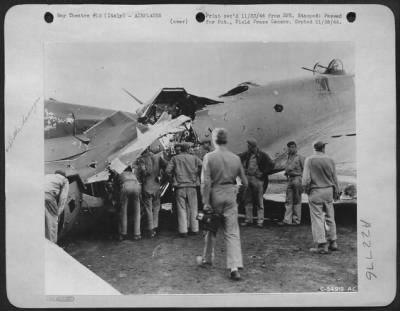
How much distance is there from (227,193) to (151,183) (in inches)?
9.3

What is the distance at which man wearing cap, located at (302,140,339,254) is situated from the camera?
4.98 feet

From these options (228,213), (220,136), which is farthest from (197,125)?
(228,213)

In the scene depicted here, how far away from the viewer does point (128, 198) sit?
1.53 metres

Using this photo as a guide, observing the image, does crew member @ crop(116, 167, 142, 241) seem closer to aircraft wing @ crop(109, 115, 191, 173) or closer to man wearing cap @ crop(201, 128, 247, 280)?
aircraft wing @ crop(109, 115, 191, 173)

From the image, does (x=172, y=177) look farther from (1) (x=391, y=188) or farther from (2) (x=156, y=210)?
(1) (x=391, y=188)

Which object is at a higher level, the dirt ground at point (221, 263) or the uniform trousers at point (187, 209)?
the uniform trousers at point (187, 209)

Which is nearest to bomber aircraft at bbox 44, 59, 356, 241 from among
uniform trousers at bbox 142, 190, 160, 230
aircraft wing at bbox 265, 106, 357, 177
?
aircraft wing at bbox 265, 106, 357, 177

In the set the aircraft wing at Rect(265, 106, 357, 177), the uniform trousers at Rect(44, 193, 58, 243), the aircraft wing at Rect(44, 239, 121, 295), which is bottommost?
the aircraft wing at Rect(44, 239, 121, 295)

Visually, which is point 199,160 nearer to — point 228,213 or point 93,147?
point 228,213

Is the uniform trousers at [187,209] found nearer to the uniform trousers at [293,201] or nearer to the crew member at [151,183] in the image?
the crew member at [151,183]

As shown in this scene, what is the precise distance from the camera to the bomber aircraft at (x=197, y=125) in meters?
1.52

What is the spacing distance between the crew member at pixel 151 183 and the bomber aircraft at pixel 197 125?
0.11 feet

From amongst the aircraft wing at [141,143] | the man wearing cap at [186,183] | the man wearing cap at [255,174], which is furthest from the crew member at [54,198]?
the man wearing cap at [255,174]

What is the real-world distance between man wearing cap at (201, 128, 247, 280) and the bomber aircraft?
6cm
